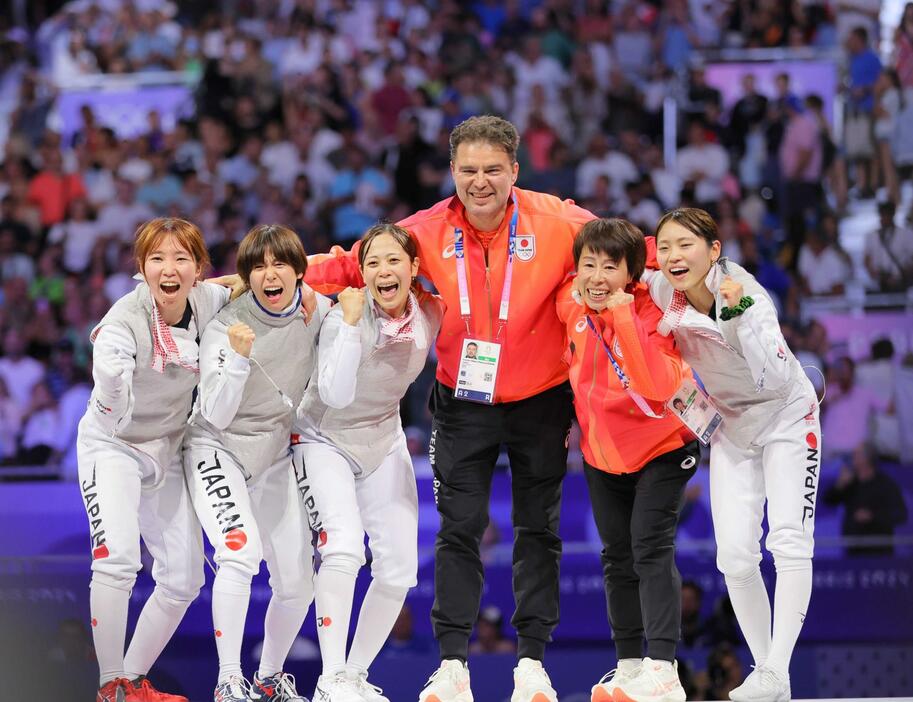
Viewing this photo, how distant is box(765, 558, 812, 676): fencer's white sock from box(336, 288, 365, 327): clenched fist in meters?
1.80

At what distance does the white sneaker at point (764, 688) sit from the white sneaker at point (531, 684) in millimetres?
659

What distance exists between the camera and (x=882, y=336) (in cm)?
855

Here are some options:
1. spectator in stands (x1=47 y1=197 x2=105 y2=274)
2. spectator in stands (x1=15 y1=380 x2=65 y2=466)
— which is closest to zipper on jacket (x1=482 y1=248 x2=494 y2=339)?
spectator in stands (x1=15 y1=380 x2=65 y2=466)

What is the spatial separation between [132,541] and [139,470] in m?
0.27

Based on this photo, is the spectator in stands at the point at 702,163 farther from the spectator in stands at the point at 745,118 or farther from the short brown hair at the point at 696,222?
the short brown hair at the point at 696,222

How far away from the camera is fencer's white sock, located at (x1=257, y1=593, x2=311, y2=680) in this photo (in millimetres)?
4500

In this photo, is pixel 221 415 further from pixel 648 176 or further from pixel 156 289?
→ pixel 648 176

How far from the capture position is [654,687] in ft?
13.8

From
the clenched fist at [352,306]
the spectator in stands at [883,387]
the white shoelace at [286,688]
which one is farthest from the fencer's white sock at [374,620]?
the spectator in stands at [883,387]

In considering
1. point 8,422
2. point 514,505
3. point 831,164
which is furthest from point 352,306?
point 831,164

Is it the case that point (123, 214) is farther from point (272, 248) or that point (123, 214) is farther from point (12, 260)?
point (272, 248)

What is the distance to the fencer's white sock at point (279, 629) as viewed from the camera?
4.50 m

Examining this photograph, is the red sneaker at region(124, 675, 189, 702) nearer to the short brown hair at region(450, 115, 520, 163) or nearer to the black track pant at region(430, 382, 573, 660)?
the black track pant at region(430, 382, 573, 660)

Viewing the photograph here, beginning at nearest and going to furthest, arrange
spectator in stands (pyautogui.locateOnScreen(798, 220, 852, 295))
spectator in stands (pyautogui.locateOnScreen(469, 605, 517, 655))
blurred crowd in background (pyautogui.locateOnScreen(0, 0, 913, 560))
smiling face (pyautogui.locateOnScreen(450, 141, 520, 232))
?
1. smiling face (pyautogui.locateOnScreen(450, 141, 520, 232))
2. spectator in stands (pyautogui.locateOnScreen(469, 605, 517, 655))
3. blurred crowd in background (pyautogui.locateOnScreen(0, 0, 913, 560))
4. spectator in stands (pyautogui.locateOnScreen(798, 220, 852, 295))
